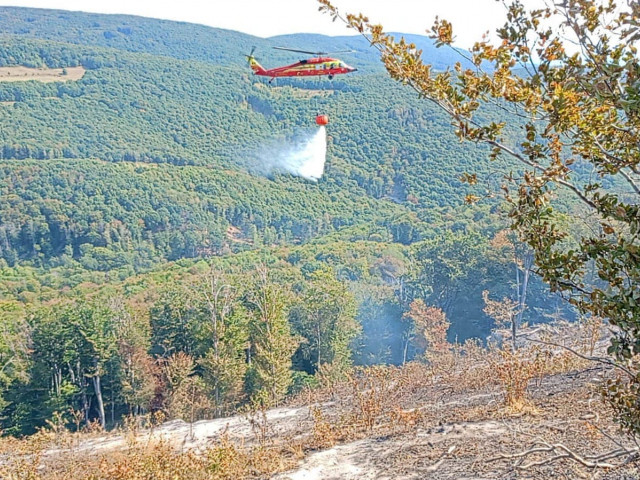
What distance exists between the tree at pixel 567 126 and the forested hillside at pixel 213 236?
1.95m

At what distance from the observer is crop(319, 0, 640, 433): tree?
2240 millimetres

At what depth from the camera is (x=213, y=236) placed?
238ft

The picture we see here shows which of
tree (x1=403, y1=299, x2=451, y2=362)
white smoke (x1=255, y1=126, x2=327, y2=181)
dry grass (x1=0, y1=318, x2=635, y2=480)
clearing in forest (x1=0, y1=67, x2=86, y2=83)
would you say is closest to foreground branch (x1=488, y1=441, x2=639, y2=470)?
dry grass (x1=0, y1=318, x2=635, y2=480)

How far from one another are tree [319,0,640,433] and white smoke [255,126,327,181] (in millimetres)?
84206

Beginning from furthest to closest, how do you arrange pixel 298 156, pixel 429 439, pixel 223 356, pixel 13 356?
pixel 298 156, pixel 13 356, pixel 223 356, pixel 429 439

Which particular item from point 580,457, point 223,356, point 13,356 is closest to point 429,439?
point 580,457

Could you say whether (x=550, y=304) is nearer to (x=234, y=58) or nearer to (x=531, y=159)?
(x=531, y=159)

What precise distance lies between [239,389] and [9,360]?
31.1 ft

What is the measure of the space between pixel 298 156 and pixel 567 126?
8684 centimetres

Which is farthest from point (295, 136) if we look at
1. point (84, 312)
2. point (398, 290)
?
point (84, 312)

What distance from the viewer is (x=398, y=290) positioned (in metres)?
39.7

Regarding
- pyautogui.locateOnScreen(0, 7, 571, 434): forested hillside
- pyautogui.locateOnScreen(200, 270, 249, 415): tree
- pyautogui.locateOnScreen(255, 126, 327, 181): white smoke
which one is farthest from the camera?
pyautogui.locateOnScreen(255, 126, 327, 181): white smoke

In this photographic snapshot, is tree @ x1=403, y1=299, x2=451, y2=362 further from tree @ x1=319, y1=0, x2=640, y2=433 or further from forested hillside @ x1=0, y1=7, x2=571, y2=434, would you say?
tree @ x1=319, y1=0, x2=640, y2=433

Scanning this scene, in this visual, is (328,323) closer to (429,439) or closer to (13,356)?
(13,356)
